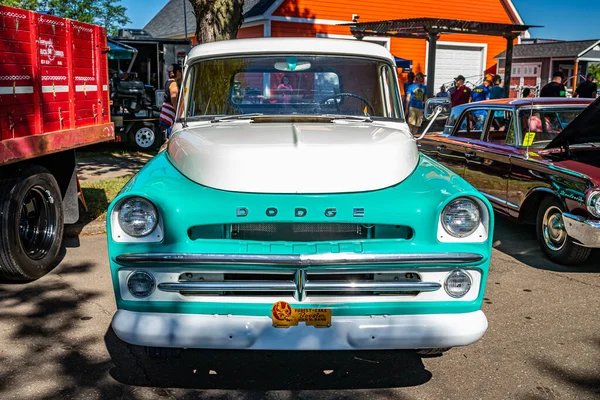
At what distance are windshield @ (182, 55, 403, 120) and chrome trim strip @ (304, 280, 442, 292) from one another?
5.81 feet

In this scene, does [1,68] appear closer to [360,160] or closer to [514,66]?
[360,160]

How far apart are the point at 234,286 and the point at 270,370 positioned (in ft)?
3.18

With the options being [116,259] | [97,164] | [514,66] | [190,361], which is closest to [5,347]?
[190,361]

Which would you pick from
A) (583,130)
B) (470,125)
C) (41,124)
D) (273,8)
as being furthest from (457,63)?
(41,124)

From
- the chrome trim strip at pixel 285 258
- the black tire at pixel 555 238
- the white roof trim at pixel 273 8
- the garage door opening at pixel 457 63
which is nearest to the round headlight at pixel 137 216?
the chrome trim strip at pixel 285 258

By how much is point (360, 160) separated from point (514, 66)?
34465mm

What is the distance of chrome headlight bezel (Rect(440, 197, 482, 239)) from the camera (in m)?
3.26

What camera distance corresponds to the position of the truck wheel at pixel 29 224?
5.12 m

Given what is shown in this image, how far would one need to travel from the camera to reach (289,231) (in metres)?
3.27

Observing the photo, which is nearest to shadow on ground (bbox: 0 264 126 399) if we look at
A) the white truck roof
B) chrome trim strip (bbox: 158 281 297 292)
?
chrome trim strip (bbox: 158 281 297 292)

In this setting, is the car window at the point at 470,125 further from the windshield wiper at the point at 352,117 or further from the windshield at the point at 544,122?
the windshield wiper at the point at 352,117

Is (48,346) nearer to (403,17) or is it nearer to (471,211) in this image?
(471,211)

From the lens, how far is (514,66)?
35219 mm

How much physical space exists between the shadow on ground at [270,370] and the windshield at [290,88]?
1694 mm
